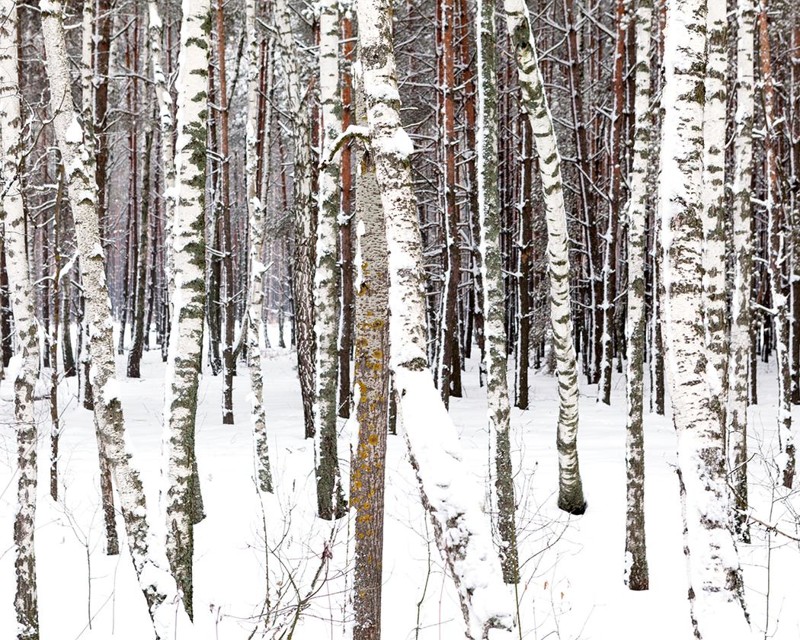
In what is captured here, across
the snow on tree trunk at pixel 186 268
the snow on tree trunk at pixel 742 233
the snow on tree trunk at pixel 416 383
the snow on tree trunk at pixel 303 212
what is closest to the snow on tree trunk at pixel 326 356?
the snow on tree trunk at pixel 303 212

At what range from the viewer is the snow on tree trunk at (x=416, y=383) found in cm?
240

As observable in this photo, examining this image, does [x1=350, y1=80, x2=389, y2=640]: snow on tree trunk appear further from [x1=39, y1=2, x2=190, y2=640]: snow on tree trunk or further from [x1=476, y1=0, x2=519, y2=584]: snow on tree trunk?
[x1=476, y1=0, x2=519, y2=584]: snow on tree trunk

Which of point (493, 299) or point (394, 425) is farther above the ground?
point (493, 299)

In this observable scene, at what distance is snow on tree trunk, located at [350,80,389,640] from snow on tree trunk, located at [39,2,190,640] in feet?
3.87

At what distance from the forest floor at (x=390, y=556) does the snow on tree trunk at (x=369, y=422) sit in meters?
0.19

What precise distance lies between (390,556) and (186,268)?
3.92m

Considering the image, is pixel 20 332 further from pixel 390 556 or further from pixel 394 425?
pixel 394 425

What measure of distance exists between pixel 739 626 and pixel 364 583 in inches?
94.4

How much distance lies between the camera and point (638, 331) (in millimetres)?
6430

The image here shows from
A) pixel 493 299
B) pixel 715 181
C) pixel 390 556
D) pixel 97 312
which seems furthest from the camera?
pixel 390 556

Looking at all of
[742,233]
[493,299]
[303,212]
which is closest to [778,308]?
[742,233]

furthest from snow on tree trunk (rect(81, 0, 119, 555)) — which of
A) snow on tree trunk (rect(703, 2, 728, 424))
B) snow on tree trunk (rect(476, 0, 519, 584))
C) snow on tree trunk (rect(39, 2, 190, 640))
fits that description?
snow on tree trunk (rect(703, 2, 728, 424))

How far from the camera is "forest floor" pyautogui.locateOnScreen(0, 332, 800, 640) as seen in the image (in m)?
5.54

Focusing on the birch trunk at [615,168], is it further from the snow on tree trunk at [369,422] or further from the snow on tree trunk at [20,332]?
the snow on tree trunk at [20,332]
